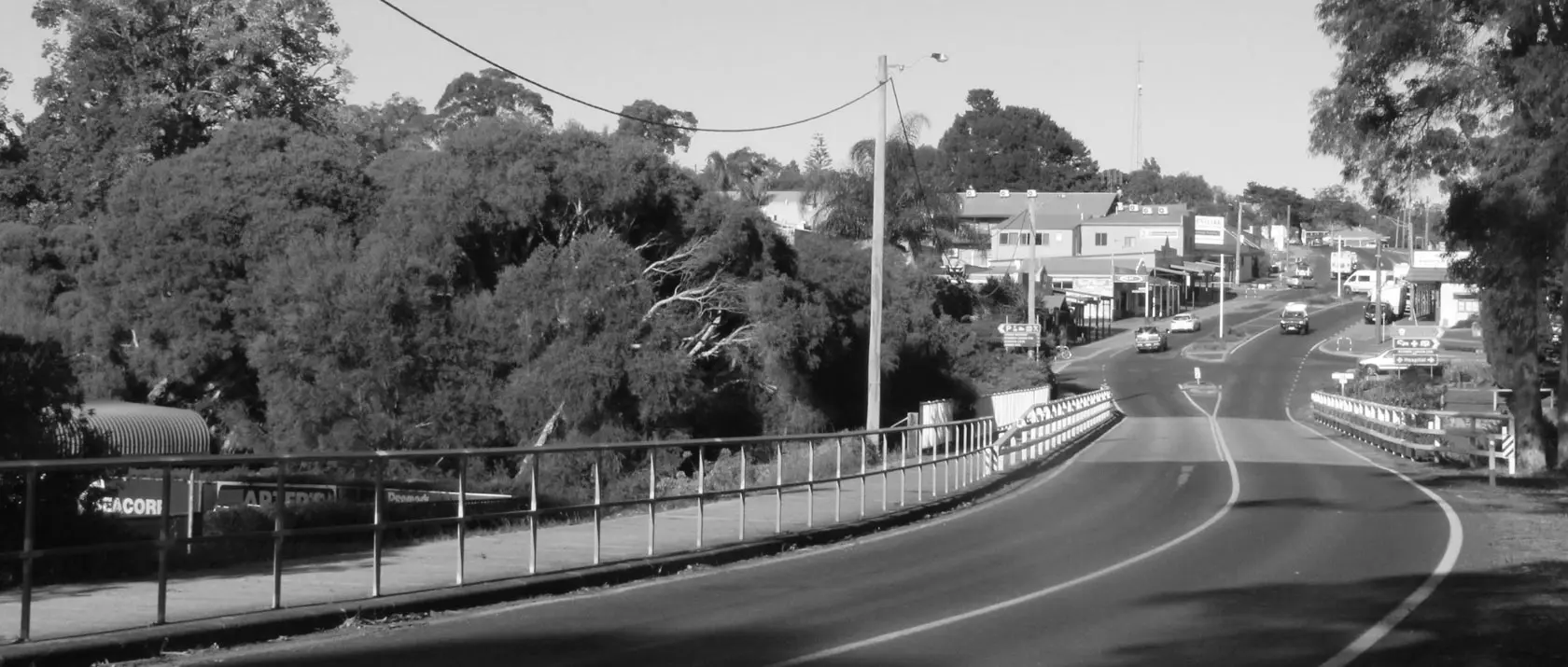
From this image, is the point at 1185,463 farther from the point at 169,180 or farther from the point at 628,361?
the point at 169,180

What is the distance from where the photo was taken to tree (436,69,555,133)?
113500 millimetres

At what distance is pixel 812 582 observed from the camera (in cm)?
1470

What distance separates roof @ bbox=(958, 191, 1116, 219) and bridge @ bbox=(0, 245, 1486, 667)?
350 feet

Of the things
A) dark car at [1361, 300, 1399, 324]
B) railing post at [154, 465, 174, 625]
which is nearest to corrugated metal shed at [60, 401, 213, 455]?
railing post at [154, 465, 174, 625]

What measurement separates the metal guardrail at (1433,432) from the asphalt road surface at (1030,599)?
6894 millimetres

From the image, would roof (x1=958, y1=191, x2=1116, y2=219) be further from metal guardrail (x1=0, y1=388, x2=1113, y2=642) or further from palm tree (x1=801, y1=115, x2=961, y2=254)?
metal guardrail (x1=0, y1=388, x2=1113, y2=642)

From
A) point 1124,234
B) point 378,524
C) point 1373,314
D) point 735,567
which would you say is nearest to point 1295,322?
point 1373,314

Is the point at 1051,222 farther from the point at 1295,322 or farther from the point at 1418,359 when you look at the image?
the point at 1418,359

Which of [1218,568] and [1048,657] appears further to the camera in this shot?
[1218,568]

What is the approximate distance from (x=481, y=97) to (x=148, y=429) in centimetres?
9153

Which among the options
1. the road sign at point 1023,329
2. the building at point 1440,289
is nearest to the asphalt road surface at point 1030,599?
the road sign at point 1023,329

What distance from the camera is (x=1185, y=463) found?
34.0 m

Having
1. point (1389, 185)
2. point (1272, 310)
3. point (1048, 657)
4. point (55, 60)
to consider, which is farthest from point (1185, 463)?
point (1272, 310)

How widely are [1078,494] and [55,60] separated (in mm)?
45075
